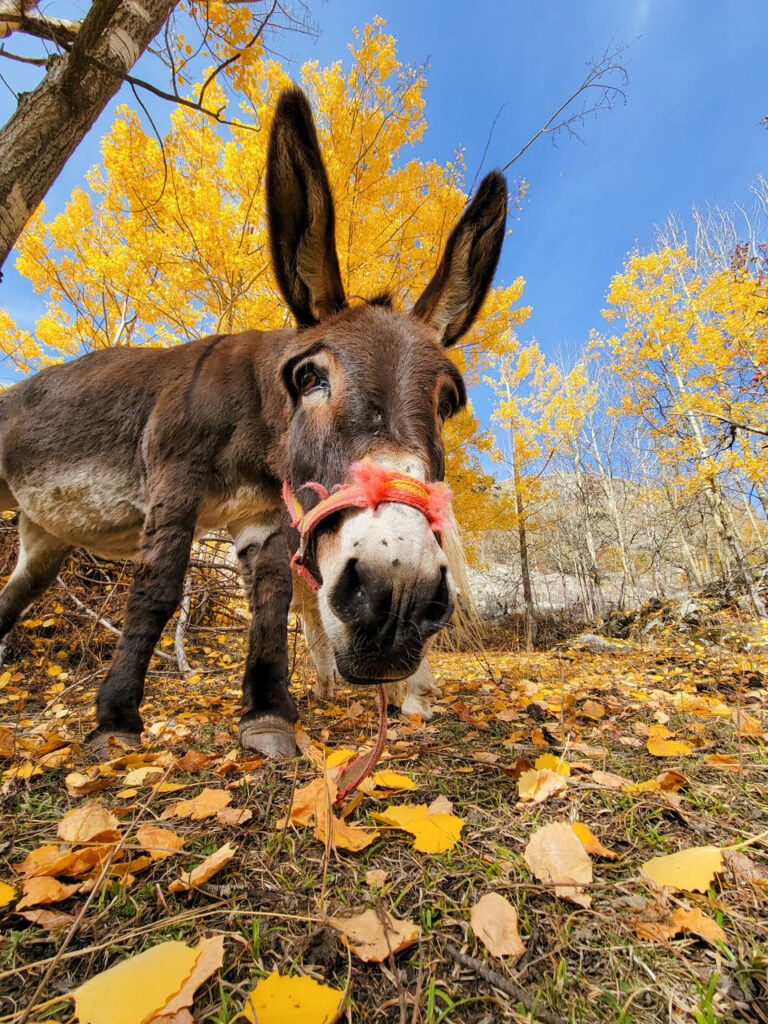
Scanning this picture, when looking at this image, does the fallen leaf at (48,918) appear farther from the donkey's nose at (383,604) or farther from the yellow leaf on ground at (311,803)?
the donkey's nose at (383,604)

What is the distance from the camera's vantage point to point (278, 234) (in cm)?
227

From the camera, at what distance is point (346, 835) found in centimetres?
112

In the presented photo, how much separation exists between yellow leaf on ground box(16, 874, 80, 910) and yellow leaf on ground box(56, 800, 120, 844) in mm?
147

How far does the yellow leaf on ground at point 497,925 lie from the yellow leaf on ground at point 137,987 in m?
0.50

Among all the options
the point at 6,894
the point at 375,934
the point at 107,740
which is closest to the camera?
the point at 375,934

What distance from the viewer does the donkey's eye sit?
2043mm

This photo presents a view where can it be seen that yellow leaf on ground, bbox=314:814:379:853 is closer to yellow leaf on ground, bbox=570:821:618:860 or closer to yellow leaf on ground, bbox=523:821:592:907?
yellow leaf on ground, bbox=523:821:592:907

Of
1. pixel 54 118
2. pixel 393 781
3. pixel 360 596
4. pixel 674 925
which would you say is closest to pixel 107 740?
pixel 393 781

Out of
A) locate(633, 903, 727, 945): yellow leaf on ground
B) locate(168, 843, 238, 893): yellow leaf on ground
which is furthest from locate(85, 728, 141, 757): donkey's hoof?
locate(633, 903, 727, 945): yellow leaf on ground

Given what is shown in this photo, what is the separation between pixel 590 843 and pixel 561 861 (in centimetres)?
13

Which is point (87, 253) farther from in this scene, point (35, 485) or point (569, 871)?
point (569, 871)

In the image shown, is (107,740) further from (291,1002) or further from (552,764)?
(552,764)

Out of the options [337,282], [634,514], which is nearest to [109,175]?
[337,282]

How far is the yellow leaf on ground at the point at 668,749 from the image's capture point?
180cm
